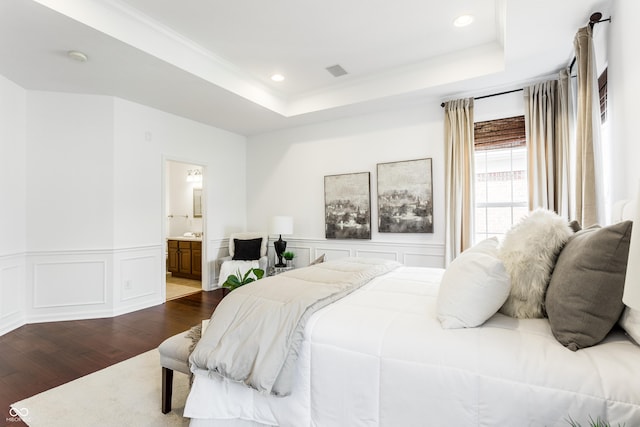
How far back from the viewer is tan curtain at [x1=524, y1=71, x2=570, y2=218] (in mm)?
3270

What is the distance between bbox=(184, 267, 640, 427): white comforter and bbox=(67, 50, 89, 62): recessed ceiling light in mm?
3076

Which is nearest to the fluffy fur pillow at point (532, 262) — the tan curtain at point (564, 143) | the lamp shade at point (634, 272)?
the lamp shade at point (634, 272)

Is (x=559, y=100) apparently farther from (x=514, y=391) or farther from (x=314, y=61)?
(x=514, y=391)

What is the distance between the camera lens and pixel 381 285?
7.08 ft

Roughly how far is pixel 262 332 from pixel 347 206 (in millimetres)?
3424

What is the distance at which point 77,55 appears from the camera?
290 cm

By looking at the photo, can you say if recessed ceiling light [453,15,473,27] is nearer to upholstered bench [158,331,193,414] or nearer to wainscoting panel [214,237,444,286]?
wainscoting panel [214,237,444,286]

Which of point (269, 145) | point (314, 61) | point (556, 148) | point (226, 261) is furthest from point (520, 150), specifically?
point (226, 261)

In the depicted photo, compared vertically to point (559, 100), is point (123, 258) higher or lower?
lower

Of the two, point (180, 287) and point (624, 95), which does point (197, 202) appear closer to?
point (180, 287)

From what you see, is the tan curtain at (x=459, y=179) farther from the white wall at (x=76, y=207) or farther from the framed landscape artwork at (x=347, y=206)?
the white wall at (x=76, y=207)

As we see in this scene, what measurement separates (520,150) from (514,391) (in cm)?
348

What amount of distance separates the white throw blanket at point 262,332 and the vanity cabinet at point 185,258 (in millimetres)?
4364

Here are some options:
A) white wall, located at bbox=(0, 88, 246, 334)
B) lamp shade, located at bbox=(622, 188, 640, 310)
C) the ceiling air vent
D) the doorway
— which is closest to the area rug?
white wall, located at bbox=(0, 88, 246, 334)
